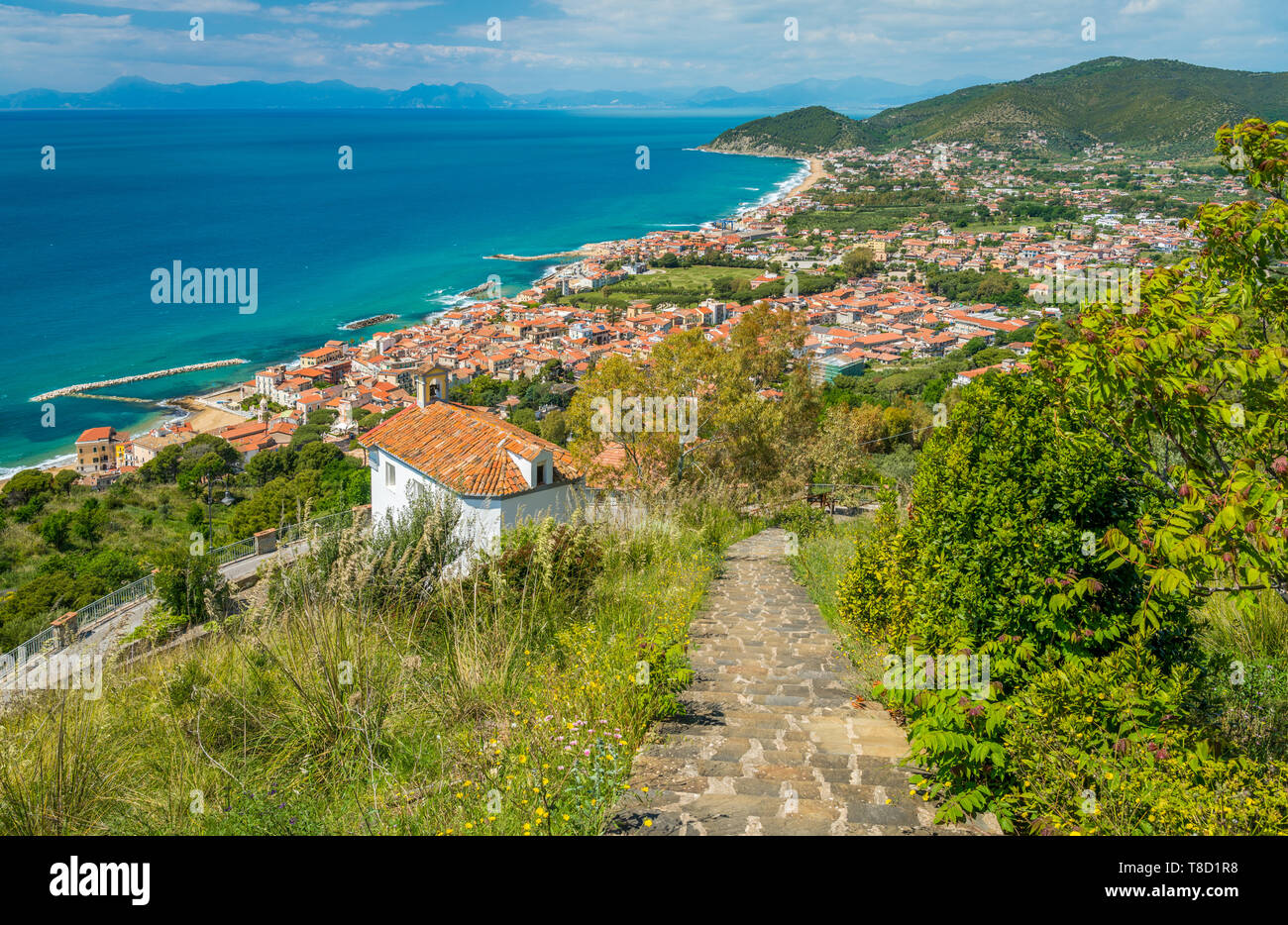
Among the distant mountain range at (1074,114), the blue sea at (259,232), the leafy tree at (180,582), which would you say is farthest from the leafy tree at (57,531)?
the distant mountain range at (1074,114)

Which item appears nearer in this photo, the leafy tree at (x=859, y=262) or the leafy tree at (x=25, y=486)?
the leafy tree at (x=25, y=486)

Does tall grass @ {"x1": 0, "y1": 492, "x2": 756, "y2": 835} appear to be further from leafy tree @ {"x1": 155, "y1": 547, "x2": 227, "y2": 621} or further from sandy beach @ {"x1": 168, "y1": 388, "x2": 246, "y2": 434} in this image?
sandy beach @ {"x1": 168, "y1": 388, "x2": 246, "y2": 434}

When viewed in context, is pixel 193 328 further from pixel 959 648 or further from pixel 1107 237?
pixel 1107 237

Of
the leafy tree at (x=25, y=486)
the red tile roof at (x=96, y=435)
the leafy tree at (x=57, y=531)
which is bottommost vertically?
the leafy tree at (x=57, y=531)

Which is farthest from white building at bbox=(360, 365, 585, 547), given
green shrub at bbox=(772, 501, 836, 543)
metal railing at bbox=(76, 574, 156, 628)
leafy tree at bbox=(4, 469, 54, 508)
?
leafy tree at bbox=(4, 469, 54, 508)

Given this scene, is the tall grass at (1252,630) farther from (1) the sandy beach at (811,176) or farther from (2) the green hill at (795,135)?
(2) the green hill at (795,135)

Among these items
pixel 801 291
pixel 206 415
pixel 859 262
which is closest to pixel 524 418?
pixel 206 415
